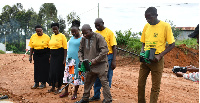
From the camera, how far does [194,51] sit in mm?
14992

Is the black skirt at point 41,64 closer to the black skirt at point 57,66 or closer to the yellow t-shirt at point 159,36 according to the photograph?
the black skirt at point 57,66

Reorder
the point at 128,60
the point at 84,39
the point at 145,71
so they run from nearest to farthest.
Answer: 1. the point at 145,71
2. the point at 84,39
3. the point at 128,60

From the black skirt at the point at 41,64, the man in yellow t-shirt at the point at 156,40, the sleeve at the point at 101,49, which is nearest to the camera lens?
the man in yellow t-shirt at the point at 156,40

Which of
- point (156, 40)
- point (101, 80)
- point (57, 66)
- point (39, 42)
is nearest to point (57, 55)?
point (57, 66)

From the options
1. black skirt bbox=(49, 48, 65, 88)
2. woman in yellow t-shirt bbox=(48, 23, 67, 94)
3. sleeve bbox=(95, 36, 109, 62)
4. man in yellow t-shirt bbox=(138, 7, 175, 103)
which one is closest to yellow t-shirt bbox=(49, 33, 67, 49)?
woman in yellow t-shirt bbox=(48, 23, 67, 94)

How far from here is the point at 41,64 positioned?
5.88 m

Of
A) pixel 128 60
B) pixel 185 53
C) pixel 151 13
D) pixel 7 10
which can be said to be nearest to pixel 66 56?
pixel 151 13

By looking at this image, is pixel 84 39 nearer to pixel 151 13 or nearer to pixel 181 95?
pixel 151 13

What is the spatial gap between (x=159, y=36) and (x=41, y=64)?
3735 mm

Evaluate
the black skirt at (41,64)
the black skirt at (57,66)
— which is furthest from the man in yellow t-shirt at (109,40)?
the black skirt at (41,64)

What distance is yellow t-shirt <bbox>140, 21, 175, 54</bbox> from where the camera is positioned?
11.1 feet

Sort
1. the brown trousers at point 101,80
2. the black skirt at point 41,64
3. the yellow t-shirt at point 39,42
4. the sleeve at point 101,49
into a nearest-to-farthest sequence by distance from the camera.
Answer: the sleeve at point 101,49
the brown trousers at point 101,80
the yellow t-shirt at point 39,42
the black skirt at point 41,64

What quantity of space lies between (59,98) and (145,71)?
222 cm

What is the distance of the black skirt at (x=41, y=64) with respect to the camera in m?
5.79
